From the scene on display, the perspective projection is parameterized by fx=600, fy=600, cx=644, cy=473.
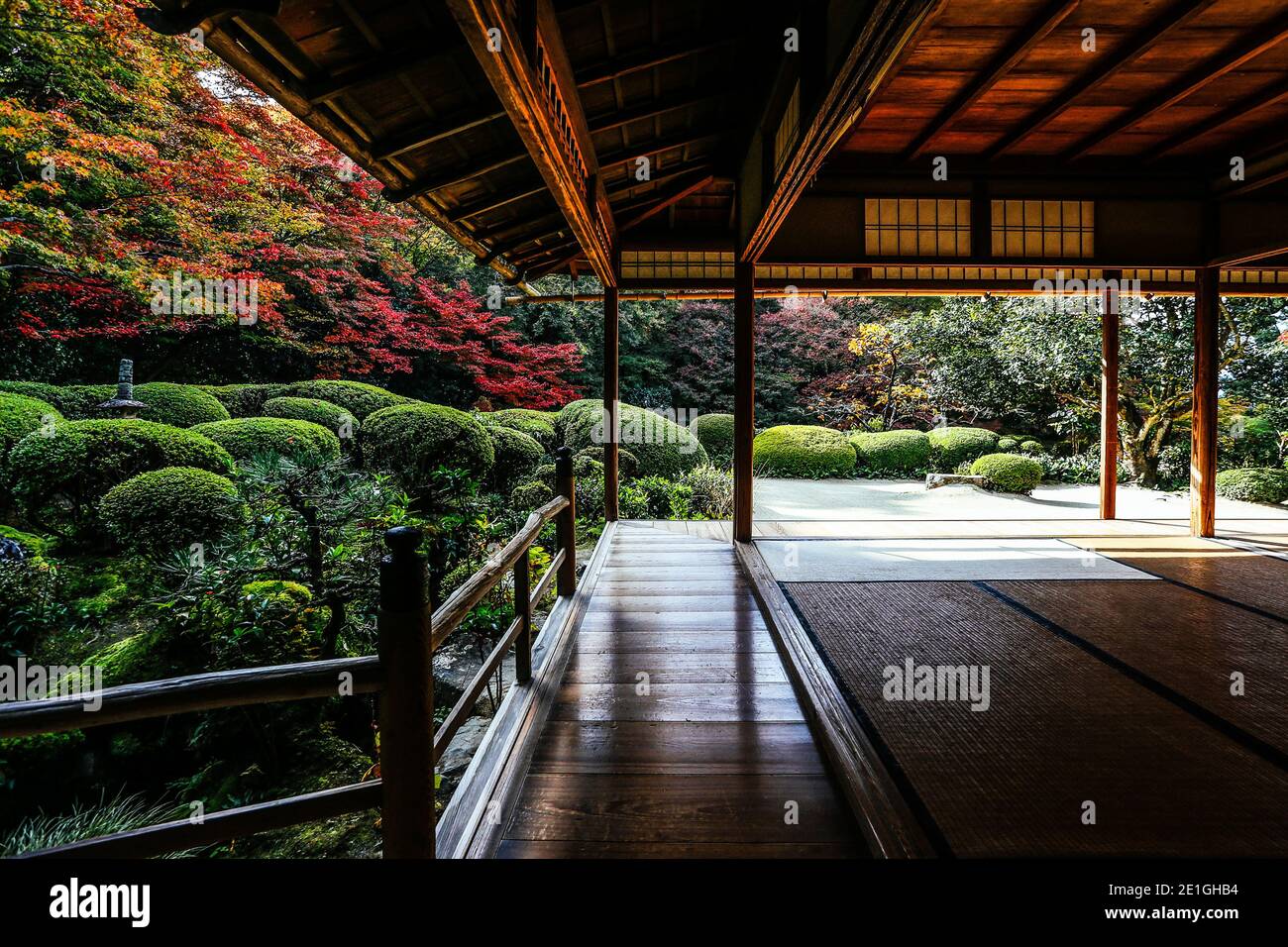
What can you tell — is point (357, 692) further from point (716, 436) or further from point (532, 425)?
point (716, 436)

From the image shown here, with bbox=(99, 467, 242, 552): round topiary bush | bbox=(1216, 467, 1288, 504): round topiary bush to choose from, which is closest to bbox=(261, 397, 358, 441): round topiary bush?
bbox=(99, 467, 242, 552): round topiary bush

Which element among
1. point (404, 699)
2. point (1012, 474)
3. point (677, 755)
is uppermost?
point (1012, 474)

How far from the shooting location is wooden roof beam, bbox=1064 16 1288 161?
3.27m

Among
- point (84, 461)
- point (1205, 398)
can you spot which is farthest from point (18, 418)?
point (1205, 398)

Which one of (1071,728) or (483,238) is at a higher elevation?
(483,238)

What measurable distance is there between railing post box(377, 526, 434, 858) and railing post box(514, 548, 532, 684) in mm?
1174

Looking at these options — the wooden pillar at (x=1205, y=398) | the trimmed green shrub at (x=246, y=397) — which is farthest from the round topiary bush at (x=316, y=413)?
the wooden pillar at (x=1205, y=398)

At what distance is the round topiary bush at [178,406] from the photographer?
267 inches

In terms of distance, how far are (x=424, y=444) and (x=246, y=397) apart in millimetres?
3265

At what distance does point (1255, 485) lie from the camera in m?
8.55
